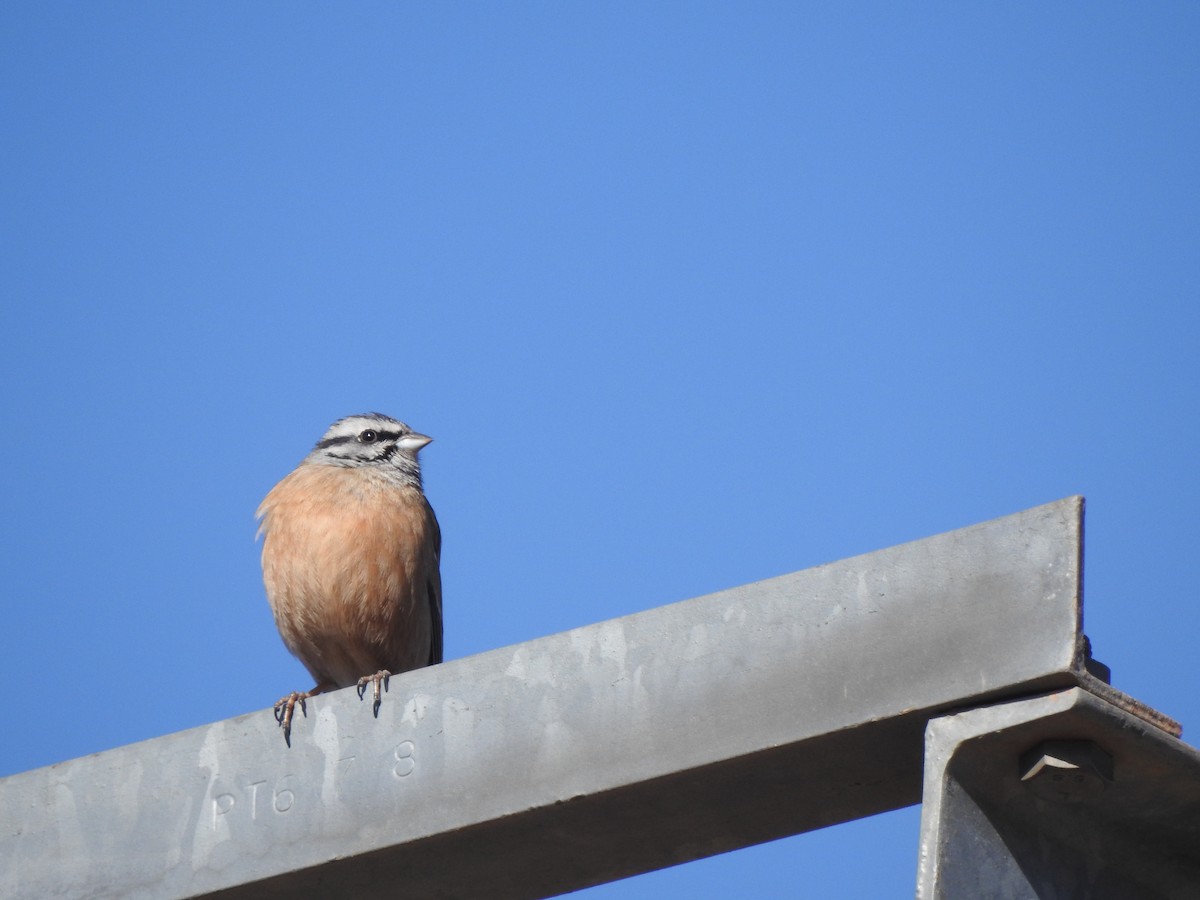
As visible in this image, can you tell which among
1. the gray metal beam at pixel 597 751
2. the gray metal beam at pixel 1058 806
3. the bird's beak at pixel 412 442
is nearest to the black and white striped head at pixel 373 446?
the bird's beak at pixel 412 442

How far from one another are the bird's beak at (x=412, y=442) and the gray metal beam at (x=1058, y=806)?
259 inches

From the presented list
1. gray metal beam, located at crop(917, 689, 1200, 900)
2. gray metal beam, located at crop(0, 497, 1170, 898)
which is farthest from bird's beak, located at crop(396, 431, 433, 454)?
gray metal beam, located at crop(917, 689, 1200, 900)

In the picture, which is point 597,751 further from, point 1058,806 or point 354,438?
point 354,438

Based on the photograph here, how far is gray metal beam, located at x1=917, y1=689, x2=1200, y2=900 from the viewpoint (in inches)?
155

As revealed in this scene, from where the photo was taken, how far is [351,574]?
28.9 ft

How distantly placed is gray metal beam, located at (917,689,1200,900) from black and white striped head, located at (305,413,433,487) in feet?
20.2

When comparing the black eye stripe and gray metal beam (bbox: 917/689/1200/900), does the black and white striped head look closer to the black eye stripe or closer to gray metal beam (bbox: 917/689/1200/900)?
the black eye stripe

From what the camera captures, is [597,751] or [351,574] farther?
[351,574]

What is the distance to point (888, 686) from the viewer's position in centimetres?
412

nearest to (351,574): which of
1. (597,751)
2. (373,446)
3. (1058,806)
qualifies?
(373,446)

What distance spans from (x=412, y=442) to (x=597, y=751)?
6152mm

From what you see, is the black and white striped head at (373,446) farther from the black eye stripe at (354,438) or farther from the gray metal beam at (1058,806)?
the gray metal beam at (1058,806)

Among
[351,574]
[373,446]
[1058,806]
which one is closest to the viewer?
[1058,806]

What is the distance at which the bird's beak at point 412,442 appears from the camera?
403 inches
